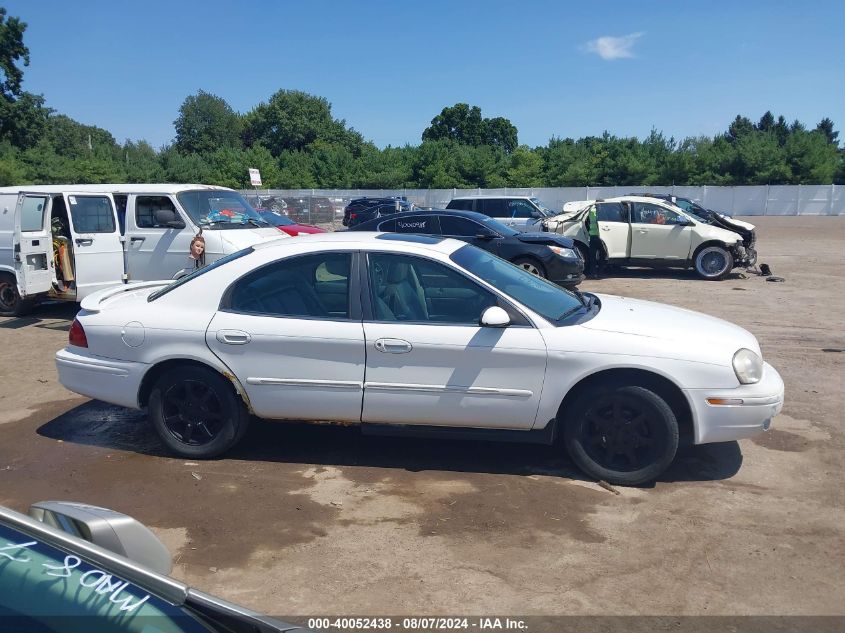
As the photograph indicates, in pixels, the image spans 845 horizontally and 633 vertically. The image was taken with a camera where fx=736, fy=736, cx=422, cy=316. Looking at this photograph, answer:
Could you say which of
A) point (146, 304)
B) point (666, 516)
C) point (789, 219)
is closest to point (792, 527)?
point (666, 516)

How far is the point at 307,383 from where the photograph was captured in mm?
5227

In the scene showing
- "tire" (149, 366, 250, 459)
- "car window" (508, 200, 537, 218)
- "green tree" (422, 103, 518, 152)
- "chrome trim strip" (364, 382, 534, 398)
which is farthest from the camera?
"green tree" (422, 103, 518, 152)

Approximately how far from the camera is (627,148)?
50719 mm

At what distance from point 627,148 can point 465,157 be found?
11280mm

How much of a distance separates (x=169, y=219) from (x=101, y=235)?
1.01 meters

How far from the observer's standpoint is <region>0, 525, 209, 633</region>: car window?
1.84 metres

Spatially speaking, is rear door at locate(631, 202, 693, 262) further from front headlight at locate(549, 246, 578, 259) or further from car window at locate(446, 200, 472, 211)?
car window at locate(446, 200, 472, 211)

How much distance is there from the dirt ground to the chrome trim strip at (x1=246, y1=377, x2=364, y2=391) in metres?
0.64

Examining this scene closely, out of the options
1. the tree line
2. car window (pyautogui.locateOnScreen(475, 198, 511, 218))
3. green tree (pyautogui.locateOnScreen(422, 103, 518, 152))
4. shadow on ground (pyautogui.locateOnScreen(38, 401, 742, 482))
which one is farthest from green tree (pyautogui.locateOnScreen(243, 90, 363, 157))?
shadow on ground (pyautogui.locateOnScreen(38, 401, 742, 482))

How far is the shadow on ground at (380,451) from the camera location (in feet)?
17.6

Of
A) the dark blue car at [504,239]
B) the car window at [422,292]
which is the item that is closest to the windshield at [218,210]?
the dark blue car at [504,239]

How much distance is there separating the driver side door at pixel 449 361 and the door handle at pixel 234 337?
0.88 metres

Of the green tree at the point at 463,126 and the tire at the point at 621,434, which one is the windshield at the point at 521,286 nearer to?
the tire at the point at 621,434

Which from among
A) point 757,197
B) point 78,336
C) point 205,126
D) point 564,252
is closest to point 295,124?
point 205,126
